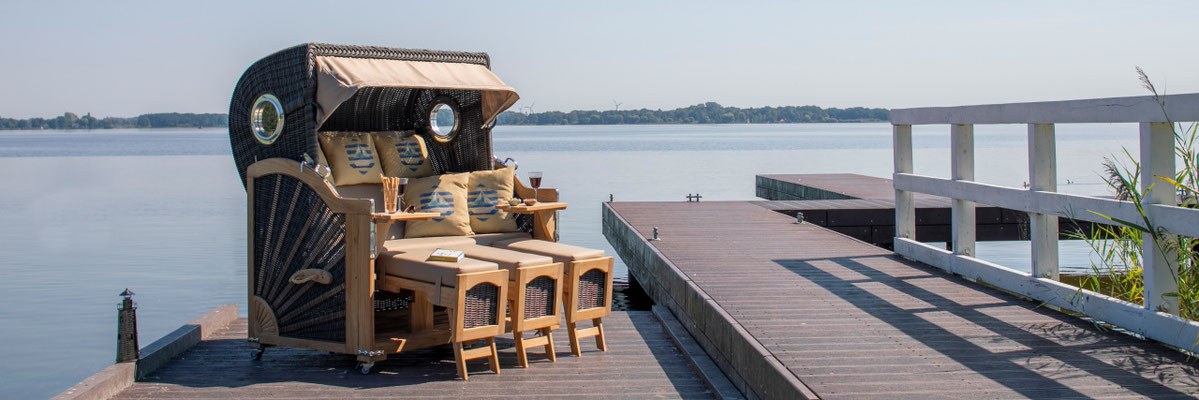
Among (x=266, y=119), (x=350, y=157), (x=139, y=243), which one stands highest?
(x=266, y=119)

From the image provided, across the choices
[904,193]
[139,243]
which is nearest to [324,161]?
[904,193]

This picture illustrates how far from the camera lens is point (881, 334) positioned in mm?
4691

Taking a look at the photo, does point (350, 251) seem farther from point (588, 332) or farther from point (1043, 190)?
point (1043, 190)

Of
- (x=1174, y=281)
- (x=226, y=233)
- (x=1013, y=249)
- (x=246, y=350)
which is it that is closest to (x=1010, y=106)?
(x=1174, y=281)

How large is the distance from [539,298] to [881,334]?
5.17 feet

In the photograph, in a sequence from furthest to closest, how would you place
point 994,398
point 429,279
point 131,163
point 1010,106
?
point 131,163 < point 1010,106 < point 429,279 < point 994,398

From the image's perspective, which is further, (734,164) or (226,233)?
(734,164)

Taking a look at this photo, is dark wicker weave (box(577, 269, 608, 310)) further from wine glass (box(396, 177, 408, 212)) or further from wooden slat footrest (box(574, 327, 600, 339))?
wine glass (box(396, 177, 408, 212))

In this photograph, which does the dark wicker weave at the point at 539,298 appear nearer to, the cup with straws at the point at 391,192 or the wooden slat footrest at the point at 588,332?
the wooden slat footrest at the point at 588,332

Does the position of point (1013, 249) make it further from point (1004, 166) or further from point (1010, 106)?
point (1004, 166)

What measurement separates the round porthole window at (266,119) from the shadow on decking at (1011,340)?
3060 millimetres

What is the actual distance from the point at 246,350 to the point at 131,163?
138ft

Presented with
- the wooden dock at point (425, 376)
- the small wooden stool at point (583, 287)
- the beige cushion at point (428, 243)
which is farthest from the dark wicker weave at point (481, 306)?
the beige cushion at point (428, 243)

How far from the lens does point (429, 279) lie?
4.88m
